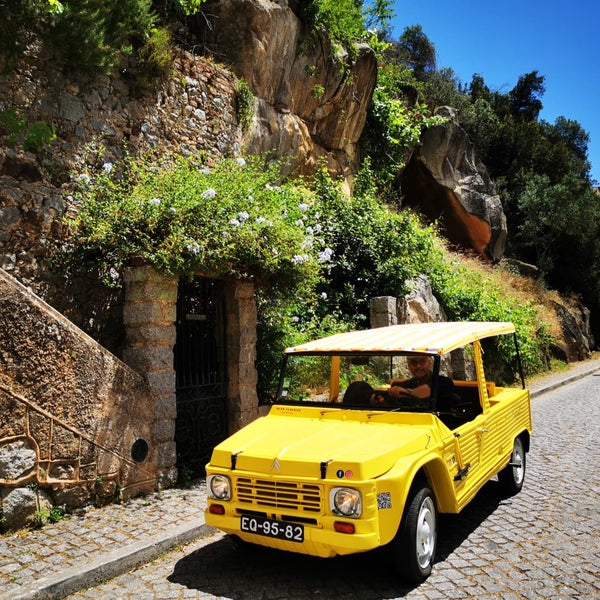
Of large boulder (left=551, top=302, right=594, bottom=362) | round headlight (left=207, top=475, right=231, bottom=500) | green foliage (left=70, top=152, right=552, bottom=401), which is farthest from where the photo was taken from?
large boulder (left=551, top=302, right=594, bottom=362)

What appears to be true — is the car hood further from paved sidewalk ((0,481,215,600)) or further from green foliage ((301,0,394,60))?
green foliage ((301,0,394,60))

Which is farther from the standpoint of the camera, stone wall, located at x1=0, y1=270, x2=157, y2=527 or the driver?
stone wall, located at x1=0, y1=270, x2=157, y2=527

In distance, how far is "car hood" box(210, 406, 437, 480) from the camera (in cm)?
340

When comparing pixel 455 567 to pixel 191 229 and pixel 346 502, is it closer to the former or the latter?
pixel 346 502

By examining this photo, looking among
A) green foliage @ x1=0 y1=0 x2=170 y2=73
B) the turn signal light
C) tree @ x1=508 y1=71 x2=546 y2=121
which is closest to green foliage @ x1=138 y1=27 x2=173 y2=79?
green foliage @ x1=0 y1=0 x2=170 y2=73

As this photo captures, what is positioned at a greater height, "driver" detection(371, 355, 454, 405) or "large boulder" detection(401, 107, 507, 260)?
"large boulder" detection(401, 107, 507, 260)

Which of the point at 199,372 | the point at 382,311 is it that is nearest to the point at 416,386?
the point at 199,372

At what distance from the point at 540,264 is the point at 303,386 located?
71.7 ft

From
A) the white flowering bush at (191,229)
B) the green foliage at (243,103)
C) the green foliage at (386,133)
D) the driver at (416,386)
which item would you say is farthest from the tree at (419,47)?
the driver at (416,386)

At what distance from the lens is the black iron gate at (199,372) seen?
20.9 ft

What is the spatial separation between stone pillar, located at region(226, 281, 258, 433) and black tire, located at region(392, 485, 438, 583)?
11.0 feet

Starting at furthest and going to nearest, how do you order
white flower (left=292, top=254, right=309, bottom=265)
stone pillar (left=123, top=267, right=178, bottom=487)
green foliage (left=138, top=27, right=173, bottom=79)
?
green foliage (left=138, top=27, right=173, bottom=79) < white flower (left=292, top=254, right=309, bottom=265) < stone pillar (left=123, top=267, right=178, bottom=487)

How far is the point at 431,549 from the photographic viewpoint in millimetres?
3760

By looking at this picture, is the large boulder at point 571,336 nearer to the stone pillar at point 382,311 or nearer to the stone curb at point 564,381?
the stone curb at point 564,381
